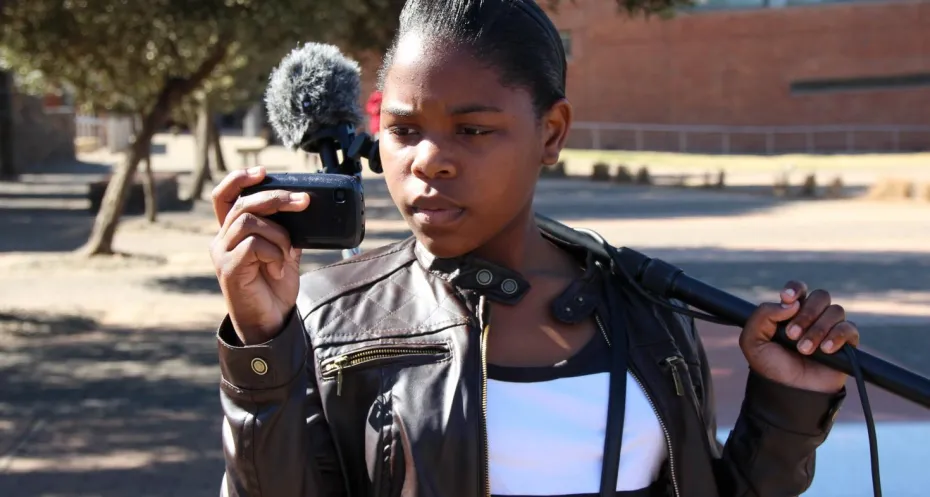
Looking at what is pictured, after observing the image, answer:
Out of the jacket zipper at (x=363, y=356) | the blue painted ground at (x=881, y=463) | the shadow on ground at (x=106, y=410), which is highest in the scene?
the jacket zipper at (x=363, y=356)

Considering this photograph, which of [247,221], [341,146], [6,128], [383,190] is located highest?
[6,128]

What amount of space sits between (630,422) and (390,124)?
0.55m

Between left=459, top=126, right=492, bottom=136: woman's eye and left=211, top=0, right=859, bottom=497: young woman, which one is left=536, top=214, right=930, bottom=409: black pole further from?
left=459, top=126, right=492, bottom=136: woman's eye

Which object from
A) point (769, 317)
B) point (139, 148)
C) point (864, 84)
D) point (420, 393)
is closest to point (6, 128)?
point (139, 148)

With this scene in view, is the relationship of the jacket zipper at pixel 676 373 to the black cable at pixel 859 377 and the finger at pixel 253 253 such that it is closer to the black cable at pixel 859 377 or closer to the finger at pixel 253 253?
the black cable at pixel 859 377

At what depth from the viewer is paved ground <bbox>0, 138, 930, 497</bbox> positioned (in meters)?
5.78

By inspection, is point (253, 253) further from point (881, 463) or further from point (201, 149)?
point (201, 149)

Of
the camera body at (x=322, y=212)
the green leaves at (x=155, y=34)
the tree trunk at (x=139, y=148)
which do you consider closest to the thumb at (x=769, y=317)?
the camera body at (x=322, y=212)

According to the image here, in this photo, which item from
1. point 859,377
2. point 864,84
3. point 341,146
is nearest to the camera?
point 859,377

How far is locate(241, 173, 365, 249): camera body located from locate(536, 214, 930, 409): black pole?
0.45m

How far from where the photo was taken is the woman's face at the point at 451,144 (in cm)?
167

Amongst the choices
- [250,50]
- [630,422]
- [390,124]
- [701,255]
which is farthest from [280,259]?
[701,255]

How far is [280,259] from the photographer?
154cm

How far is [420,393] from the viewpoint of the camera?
1.66 meters
